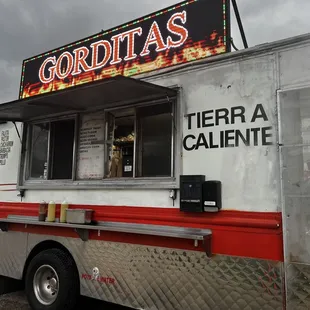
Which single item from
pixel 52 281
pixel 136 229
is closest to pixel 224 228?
pixel 136 229

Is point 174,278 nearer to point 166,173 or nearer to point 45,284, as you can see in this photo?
point 166,173

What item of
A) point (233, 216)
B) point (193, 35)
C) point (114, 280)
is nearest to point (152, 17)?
point (193, 35)

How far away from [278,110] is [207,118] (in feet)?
2.47

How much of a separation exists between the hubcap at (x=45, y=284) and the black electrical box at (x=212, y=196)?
2340mm

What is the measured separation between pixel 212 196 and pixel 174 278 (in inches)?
37.6

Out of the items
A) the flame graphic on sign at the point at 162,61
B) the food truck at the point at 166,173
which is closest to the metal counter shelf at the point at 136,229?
the food truck at the point at 166,173

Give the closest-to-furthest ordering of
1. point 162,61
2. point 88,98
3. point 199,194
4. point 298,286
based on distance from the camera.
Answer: point 298,286
point 199,194
point 88,98
point 162,61

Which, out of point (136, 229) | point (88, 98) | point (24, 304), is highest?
point (88, 98)

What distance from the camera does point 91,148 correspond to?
486cm

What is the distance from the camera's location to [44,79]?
625 centimetres

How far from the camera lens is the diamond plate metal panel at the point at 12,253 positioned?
4.97 metres

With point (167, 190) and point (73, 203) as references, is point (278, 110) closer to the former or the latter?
point (167, 190)

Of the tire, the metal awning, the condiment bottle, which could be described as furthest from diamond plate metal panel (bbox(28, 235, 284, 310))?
the metal awning

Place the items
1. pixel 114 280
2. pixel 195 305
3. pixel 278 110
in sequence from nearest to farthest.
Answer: pixel 278 110
pixel 195 305
pixel 114 280
